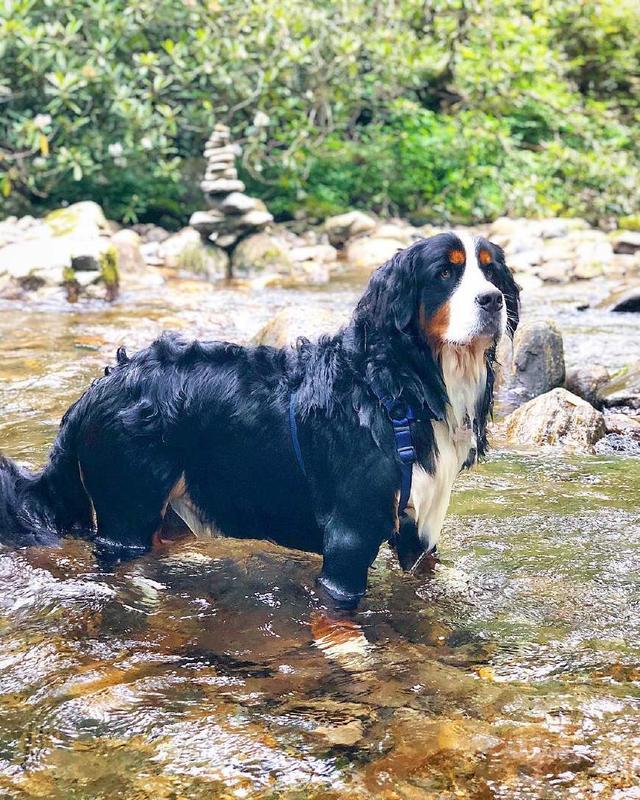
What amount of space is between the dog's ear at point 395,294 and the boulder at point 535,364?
3666 mm

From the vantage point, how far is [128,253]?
41.8 feet

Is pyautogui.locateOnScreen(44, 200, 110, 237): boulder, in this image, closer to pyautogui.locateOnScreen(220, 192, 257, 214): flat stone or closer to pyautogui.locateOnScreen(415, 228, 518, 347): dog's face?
pyautogui.locateOnScreen(220, 192, 257, 214): flat stone

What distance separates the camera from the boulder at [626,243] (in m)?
14.1

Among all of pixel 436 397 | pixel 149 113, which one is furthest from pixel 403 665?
pixel 149 113

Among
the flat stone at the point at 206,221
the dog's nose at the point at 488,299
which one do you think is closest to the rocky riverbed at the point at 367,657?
the dog's nose at the point at 488,299

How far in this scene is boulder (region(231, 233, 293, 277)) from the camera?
43.3ft

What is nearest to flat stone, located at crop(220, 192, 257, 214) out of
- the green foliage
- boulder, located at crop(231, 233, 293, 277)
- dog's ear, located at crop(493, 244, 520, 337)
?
boulder, located at crop(231, 233, 293, 277)

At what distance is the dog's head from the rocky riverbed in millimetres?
1104

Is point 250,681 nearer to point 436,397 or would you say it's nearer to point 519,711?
point 519,711

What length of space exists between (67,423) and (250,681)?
1.34 m

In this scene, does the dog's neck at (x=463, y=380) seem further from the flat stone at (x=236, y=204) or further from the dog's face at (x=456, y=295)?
the flat stone at (x=236, y=204)

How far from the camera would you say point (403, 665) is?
310cm

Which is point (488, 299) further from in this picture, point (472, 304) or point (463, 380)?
point (463, 380)

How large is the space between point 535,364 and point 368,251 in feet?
26.2
